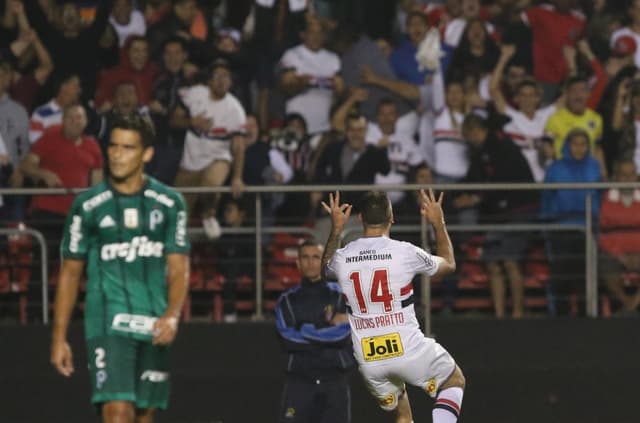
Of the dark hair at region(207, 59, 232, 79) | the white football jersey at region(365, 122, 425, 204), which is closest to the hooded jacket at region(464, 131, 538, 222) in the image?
the white football jersey at region(365, 122, 425, 204)

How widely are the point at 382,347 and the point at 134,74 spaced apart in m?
6.03

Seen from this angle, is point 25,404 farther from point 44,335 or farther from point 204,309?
point 204,309

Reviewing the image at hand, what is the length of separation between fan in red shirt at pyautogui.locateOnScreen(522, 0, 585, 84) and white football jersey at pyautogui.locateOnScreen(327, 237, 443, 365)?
6362 mm

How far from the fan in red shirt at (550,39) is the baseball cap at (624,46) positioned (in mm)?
427

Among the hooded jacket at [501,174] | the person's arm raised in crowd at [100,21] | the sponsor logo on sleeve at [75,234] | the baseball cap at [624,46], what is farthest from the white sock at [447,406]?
the baseball cap at [624,46]

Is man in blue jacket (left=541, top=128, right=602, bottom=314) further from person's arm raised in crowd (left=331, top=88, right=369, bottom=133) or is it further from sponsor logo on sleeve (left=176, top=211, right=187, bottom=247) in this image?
sponsor logo on sleeve (left=176, top=211, right=187, bottom=247)

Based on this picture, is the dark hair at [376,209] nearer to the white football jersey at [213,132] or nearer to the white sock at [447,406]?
the white sock at [447,406]

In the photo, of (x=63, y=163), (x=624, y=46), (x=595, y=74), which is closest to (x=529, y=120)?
(x=595, y=74)

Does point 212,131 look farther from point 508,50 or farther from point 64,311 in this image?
point 64,311

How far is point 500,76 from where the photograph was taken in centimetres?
1480

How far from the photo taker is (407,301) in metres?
9.23

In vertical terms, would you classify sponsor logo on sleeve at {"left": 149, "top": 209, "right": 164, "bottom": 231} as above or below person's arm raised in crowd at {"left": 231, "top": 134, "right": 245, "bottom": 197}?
below

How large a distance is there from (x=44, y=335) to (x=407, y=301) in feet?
15.6

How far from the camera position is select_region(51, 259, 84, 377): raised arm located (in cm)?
734
